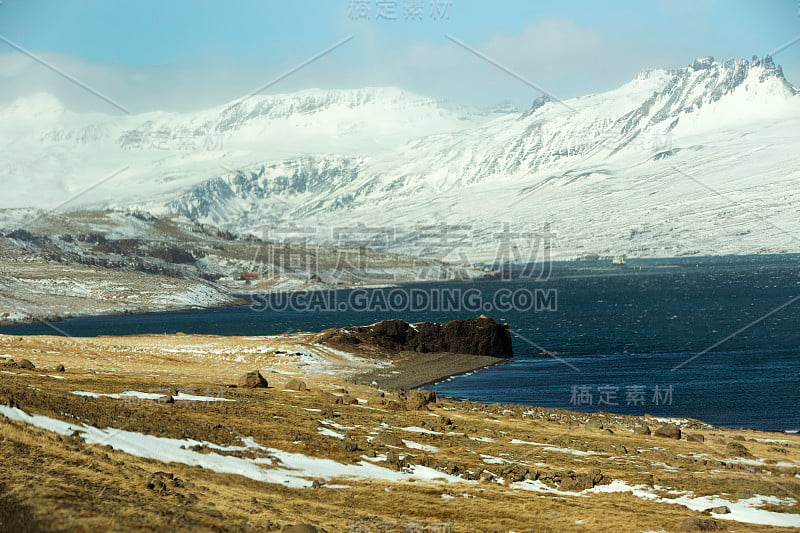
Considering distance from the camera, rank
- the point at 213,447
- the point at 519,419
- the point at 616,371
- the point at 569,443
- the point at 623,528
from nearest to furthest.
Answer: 1. the point at 623,528
2. the point at 213,447
3. the point at 569,443
4. the point at 519,419
5. the point at 616,371

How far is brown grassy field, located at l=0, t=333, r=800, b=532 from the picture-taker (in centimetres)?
2639

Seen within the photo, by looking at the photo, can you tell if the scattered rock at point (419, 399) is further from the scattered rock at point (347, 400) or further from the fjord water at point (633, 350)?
the fjord water at point (633, 350)

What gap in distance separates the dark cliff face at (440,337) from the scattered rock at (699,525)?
69909 millimetres

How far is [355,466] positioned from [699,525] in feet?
46.4

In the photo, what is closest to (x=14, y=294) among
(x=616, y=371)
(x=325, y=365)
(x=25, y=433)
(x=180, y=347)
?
(x=180, y=347)

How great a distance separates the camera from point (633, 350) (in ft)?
341

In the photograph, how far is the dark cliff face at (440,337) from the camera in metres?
100

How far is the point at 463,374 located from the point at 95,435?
198 ft

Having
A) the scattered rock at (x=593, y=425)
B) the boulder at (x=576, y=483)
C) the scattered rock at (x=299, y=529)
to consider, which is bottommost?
the scattered rock at (x=593, y=425)

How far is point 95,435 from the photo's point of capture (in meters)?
33.7

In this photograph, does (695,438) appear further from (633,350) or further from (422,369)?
(633,350)

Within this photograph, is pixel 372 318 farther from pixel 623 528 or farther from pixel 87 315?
pixel 623 528

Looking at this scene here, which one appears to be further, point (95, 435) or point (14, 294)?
point (14, 294)

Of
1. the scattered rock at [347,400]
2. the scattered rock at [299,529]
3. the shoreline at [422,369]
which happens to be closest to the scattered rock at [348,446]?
the scattered rock at [299,529]
